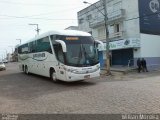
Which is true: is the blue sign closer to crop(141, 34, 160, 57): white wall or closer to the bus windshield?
crop(141, 34, 160, 57): white wall

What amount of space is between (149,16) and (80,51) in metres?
18.2

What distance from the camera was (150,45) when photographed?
29.0m

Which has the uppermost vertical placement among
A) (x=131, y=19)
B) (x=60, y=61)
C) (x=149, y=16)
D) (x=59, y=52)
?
(x=149, y=16)

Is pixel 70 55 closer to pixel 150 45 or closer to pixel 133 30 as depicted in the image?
pixel 133 30

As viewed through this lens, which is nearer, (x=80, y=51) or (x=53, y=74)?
(x=80, y=51)

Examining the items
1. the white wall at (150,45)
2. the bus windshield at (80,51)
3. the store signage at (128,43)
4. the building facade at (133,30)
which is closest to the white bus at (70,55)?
the bus windshield at (80,51)

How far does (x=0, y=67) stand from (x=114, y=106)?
28141 mm

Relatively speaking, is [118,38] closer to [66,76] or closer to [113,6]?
[113,6]

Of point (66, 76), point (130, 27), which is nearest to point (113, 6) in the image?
point (130, 27)

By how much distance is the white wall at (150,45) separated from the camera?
91.3ft

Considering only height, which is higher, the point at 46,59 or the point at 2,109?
the point at 46,59

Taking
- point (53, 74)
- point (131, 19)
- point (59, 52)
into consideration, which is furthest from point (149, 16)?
point (59, 52)

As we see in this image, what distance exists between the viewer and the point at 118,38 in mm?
29672

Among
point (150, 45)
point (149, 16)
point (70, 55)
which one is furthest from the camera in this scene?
point (149, 16)
